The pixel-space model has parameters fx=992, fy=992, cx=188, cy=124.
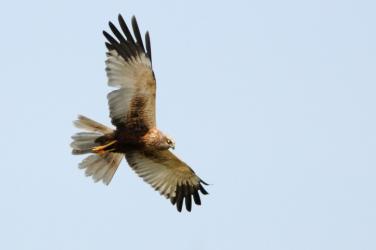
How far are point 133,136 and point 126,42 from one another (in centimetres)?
146

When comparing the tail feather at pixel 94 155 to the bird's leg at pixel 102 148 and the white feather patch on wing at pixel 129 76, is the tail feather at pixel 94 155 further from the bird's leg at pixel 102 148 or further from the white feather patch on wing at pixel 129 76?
the white feather patch on wing at pixel 129 76

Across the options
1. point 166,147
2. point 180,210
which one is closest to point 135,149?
point 166,147

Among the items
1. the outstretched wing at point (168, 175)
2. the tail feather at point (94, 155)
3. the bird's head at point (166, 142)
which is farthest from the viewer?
the outstretched wing at point (168, 175)

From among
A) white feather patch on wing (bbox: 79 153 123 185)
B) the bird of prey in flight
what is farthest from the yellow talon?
A: white feather patch on wing (bbox: 79 153 123 185)

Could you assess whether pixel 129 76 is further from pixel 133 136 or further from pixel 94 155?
pixel 94 155

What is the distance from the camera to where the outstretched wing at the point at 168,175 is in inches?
626

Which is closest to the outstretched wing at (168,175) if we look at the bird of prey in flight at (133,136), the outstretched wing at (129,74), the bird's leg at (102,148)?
the bird of prey in flight at (133,136)

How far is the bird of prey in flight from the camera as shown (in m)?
14.7

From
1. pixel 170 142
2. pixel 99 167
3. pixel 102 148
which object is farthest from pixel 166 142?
pixel 99 167

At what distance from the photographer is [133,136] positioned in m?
15.2

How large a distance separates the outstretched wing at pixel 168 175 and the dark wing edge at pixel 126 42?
178 cm

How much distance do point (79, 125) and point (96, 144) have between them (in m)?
0.41

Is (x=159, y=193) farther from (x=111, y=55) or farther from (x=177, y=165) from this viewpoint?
(x=111, y=55)

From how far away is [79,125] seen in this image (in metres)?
15.5
